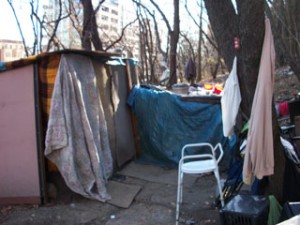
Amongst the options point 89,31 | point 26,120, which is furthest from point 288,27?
point 26,120

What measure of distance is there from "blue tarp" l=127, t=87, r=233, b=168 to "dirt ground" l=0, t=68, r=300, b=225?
1114mm

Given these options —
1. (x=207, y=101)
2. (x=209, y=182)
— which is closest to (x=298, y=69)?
(x=207, y=101)

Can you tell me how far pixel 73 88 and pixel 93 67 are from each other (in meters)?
0.86

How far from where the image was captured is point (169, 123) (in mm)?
7516

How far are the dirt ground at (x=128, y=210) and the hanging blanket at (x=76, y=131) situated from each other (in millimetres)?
305

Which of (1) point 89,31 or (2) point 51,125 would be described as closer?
(2) point 51,125

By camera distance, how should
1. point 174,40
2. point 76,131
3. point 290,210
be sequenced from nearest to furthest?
point 290,210
point 76,131
point 174,40

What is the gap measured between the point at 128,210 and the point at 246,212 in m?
2.17

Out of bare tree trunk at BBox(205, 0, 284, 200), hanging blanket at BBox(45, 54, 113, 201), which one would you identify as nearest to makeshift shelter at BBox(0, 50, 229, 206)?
hanging blanket at BBox(45, 54, 113, 201)

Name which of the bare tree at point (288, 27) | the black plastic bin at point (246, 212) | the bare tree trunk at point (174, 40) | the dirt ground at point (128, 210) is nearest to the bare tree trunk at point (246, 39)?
the black plastic bin at point (246, 212)

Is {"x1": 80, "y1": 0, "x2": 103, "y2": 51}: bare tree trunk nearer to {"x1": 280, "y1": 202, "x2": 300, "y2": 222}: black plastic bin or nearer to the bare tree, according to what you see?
the bare tree

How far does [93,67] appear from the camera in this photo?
21.3 ft

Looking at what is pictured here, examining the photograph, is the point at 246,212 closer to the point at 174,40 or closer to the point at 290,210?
the point at 290,210

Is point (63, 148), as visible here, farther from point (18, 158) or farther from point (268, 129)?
point (268, 129)
